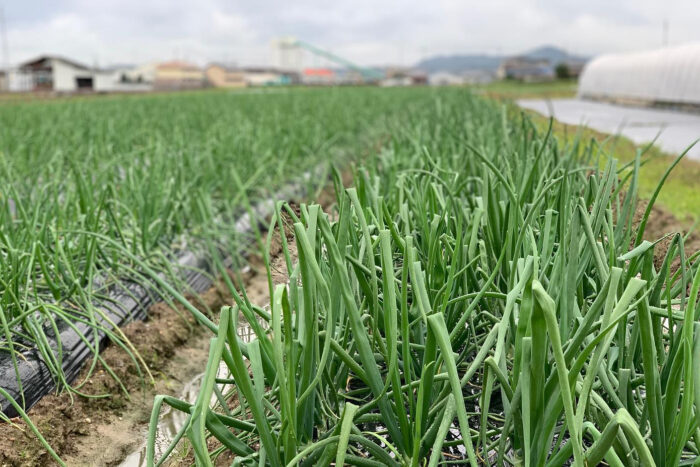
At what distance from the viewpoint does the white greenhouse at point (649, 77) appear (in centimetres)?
1326

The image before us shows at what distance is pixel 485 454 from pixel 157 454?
852 millimetres

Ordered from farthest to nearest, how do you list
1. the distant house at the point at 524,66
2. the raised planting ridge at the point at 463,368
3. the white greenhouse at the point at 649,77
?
the distant house at the point at 524,66
the white greenhouse at the point at 649,77
the raised planting ridge at the point at 463,368

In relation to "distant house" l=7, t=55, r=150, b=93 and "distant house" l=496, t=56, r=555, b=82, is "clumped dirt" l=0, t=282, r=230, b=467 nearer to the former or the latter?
"distant house" l=7, t=55, r=150, b=93

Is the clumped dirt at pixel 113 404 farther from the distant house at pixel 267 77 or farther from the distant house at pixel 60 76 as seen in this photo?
the distant house at pixel 267 77

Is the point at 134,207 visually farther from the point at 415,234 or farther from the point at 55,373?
the point at 415,234

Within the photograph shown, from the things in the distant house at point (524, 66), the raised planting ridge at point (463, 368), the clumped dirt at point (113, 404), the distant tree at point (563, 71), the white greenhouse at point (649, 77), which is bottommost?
the clumped dirt at point (113, 404)

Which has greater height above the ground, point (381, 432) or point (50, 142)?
point (50, 142)

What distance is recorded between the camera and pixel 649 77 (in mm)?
15523

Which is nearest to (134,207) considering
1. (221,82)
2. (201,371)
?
(201,371)

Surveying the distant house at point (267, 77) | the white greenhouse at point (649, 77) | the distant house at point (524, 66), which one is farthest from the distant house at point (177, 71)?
the white greenhouse at point (649, 77)

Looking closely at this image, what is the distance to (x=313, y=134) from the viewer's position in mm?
5188

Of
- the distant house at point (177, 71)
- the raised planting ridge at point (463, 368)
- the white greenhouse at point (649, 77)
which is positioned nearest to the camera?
the raised planting ridge at point (463, 368)

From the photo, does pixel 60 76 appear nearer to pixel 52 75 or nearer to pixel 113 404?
pixel 52 75

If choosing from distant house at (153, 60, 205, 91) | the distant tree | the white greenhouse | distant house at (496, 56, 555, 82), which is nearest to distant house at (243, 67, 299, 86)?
distant house at (153, 60, 205, 91)
